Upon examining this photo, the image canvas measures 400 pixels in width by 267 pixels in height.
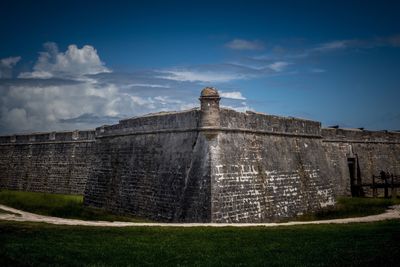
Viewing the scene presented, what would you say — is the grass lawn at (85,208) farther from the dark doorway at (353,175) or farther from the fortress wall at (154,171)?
the dark doorway at (353,175)

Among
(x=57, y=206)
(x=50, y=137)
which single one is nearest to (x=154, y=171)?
(x=57, y=206)

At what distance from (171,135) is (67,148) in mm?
13332

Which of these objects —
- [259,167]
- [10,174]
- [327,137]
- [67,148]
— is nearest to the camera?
[259,167]

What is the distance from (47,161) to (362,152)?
942 inches

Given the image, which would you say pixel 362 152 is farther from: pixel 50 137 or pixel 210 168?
pixel 50 137

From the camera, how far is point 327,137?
25.5 metres

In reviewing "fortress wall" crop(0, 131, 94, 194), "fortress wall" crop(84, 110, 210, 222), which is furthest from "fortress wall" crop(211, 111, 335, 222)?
"fortress wall" crop(0, 131, 94, 194)

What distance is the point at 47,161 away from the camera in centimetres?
2812

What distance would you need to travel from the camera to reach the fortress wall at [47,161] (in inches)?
1025

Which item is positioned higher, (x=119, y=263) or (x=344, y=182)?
(x=344, y=182)

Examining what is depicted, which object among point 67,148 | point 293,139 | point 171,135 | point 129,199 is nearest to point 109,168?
point 129,199

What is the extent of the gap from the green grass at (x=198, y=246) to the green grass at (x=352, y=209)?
5473 millimetres

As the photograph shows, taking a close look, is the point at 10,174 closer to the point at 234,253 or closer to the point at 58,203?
the point at 58,203

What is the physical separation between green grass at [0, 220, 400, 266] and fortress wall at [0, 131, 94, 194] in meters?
14.0
